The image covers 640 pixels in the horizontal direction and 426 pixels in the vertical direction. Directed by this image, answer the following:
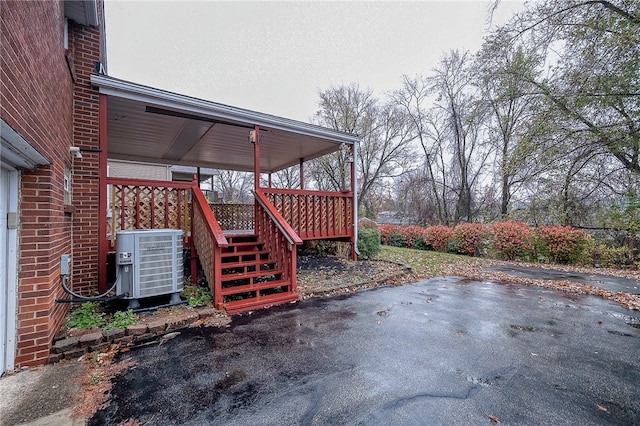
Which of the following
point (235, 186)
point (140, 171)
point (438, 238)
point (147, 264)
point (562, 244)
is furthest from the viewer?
point (235, 186)

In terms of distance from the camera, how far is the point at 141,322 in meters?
3.37

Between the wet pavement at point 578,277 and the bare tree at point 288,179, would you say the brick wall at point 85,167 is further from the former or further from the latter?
the bare tree at point 288,179

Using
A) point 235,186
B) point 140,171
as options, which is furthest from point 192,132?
point 235,186

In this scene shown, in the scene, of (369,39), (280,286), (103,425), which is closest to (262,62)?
(369,39)

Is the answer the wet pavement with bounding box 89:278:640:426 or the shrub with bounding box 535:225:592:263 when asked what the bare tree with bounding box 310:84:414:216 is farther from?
the wet pavement with bounding box 89:278:640:426

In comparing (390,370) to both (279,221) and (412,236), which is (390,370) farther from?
(412,236)

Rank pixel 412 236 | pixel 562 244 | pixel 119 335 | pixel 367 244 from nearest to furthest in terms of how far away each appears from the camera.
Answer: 1. pixel 119 335
2. pixel 367 244
3. pixel 562 244
4. pixel 412 236

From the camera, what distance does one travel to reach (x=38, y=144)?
94.7 inches

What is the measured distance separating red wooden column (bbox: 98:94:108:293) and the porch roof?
0.42 meters

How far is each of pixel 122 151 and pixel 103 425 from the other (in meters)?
8.41

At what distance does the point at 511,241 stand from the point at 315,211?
7.34m

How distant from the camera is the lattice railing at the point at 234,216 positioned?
9.24 metres

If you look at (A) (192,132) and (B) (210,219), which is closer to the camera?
(B) (210,219)

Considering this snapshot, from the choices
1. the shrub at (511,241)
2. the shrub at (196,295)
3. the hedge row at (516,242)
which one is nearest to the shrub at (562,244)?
the hedge row at (516,242)
